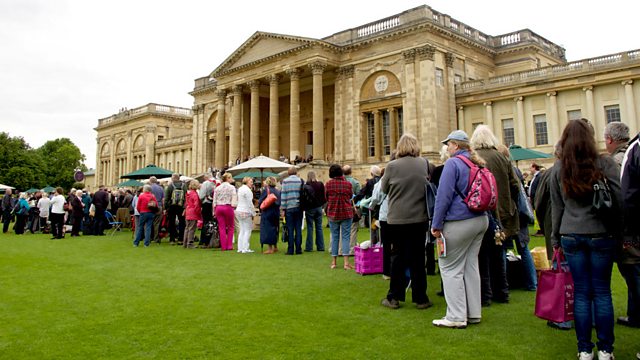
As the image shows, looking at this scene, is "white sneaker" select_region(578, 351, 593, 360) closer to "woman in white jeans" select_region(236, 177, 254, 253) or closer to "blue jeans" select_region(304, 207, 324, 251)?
"blue jeans" select_region(304, 207, 324, 251)

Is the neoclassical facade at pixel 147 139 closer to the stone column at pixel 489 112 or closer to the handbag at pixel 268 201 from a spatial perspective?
the stone column at pixel 489 112

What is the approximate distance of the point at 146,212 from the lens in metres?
14.2

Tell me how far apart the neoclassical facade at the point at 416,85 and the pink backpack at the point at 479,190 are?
1010 inches

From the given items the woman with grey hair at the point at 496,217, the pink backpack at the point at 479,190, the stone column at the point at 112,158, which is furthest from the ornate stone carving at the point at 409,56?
the stone column at the point at 112,158

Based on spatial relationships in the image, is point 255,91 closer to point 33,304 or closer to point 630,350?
point 33,304

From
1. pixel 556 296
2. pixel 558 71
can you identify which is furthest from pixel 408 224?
pixel 558 71

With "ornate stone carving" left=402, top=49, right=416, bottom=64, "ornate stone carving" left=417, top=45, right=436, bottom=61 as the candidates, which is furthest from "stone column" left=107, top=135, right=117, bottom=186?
"ornate stone carving" left=417, top=45, right=436, bottom=61

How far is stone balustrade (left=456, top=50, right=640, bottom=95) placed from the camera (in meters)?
26.4

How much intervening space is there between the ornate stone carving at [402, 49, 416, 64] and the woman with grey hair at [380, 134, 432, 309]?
26.7m

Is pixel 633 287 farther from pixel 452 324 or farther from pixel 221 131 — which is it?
pixel 221 131

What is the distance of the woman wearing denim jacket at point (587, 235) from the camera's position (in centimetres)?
391

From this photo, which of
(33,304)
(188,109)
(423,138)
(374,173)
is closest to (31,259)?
(33,304)

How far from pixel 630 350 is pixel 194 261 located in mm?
8609

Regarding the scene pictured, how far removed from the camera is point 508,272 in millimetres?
7094
